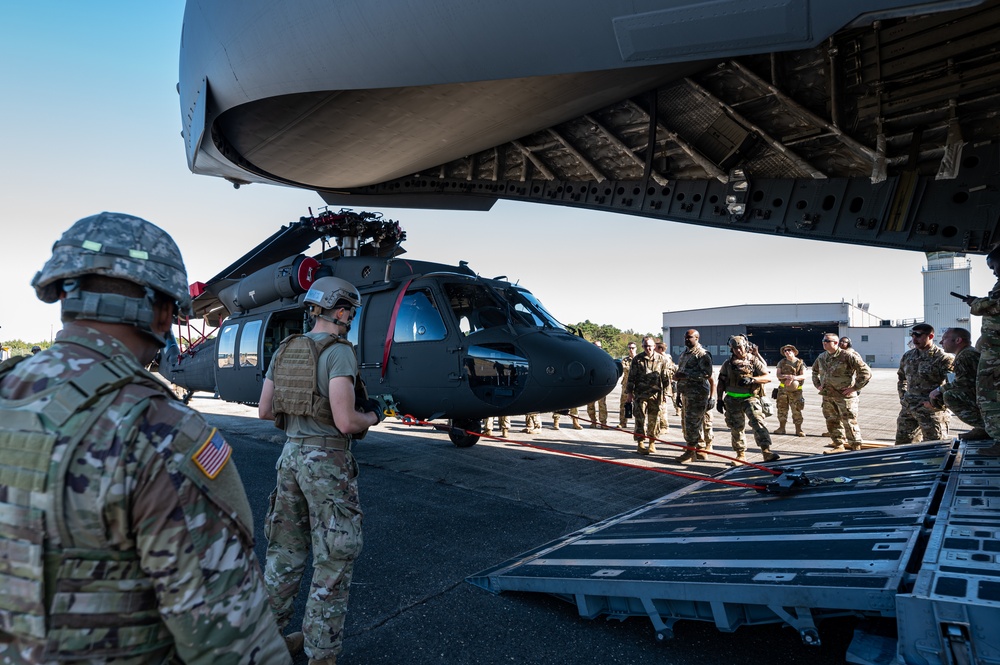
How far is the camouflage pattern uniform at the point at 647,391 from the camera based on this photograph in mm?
8102

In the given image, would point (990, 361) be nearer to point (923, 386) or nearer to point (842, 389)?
point (923, 386)

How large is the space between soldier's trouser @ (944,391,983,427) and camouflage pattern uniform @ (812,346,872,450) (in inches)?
123

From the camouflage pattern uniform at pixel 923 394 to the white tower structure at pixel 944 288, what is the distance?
147ft

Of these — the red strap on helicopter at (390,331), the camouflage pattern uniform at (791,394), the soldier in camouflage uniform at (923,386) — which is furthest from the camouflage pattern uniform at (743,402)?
the red strap on helicopter at (390,331)

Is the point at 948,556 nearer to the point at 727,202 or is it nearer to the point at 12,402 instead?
the point at 12,402

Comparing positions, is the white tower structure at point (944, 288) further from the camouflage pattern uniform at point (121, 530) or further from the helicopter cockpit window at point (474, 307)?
the camouflage pattern uniform at point (121, 530)

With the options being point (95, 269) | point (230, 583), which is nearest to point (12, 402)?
point (95, 269)

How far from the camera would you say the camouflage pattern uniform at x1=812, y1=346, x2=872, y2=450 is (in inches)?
314

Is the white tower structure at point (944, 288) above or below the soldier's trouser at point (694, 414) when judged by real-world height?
above

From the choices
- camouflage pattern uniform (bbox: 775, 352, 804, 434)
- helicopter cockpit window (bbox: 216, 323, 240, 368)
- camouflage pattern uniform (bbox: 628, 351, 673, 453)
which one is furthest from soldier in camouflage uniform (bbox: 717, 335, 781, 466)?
helicopter cockpit window (bbox: 216, 323, 240, 368)

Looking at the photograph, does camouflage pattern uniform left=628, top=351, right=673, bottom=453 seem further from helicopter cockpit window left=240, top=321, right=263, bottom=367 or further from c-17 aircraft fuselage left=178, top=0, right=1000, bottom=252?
helicopter cockpit window left=240, top=321, right=263, bottom=367

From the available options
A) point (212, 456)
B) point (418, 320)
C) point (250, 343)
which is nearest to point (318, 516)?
point (212, 456)

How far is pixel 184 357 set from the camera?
32.1 feet

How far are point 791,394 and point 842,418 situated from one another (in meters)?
1.65
